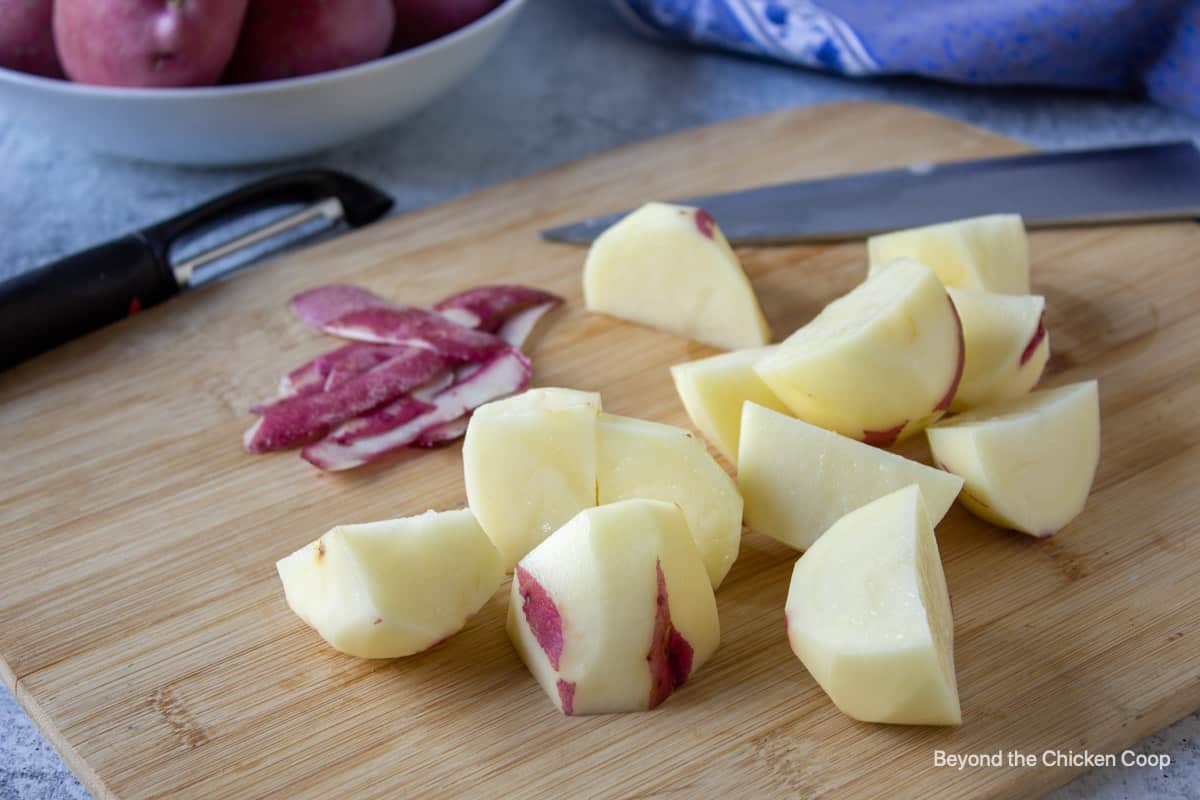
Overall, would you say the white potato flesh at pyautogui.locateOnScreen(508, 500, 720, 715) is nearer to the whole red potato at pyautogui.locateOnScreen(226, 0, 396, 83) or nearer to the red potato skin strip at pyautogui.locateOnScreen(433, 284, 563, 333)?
the red potato skin strip at pyautogui.locateOnScreen(433, 284, 563, 333)

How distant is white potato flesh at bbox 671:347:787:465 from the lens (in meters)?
1.46

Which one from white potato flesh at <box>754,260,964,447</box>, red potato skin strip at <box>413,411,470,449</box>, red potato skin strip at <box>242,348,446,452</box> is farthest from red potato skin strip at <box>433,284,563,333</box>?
white potato flesh at <box>754,260,964,447</box>

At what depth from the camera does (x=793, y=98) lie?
99.0 inches

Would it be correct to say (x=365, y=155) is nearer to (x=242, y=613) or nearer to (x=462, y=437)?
(x=462, y=437)

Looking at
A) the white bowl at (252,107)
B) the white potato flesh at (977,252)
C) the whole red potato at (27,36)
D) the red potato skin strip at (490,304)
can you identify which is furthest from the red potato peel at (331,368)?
the whole red potato at (27,36)

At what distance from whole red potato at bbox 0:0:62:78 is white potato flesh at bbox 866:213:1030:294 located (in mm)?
1388

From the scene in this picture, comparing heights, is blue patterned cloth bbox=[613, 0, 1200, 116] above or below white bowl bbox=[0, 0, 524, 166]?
below

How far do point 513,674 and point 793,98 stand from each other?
5.41ft

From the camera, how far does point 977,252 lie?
1.62 m

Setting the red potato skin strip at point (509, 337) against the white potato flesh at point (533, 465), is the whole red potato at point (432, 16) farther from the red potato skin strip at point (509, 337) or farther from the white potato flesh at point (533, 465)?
the white potato flesh at point (533, 465)

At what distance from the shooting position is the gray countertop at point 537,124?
7.17ft

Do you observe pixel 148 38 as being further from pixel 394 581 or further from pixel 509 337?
pixel 394 581

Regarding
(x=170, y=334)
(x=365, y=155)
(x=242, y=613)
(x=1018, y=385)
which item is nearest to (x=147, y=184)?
(x=365, y=155)

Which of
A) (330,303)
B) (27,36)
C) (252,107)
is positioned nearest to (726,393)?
(330,303)
